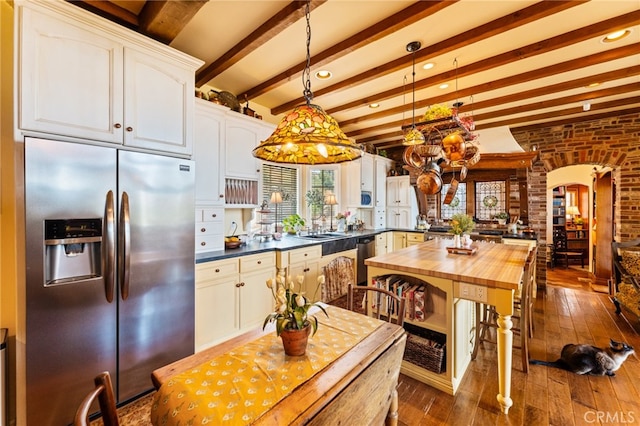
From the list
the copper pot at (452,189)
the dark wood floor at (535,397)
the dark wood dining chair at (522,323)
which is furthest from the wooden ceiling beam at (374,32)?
the dark wood floor at (535,397)

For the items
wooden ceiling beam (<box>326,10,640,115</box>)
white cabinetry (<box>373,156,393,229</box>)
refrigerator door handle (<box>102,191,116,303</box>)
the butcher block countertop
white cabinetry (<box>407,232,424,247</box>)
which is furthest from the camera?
white cabinetry (<box>373,156,393,229</box>)

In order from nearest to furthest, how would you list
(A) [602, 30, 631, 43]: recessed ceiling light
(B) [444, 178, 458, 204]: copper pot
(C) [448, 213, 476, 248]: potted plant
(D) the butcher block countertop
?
(D) the butcher block countertop, (A) [602, 30, 631, 43]: recessed ceiling light, (C) [448, 213, 476, 248]: potted plant, (B) [444, 178, 458, 204]: copper pot

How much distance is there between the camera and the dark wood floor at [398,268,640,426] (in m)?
1.79

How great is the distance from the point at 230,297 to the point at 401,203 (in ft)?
13.7

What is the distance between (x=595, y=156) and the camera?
426 centimetres

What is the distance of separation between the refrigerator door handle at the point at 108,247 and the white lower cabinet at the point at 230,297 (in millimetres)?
714

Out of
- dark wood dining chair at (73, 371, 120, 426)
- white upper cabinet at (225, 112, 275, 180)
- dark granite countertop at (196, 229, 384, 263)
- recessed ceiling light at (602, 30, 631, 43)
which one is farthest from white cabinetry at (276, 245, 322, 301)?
recessed ceiling light at (602, 30, 631, 43)

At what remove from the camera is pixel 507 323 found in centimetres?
183

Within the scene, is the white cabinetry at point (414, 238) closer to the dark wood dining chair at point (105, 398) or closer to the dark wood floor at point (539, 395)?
the dark wood floor at point (539, 395)

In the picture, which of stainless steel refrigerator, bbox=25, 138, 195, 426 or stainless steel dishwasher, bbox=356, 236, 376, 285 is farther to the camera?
stainless steel dishwasher, bbox=356, 236, 376, 285

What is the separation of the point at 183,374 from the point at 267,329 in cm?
49

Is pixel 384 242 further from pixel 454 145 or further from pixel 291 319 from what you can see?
pixel 291 319

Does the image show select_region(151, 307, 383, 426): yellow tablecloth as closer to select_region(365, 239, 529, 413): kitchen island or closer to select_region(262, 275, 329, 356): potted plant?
select_region(262, 275, 329, 356): potted plant

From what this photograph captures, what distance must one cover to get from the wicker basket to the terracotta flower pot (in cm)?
144
